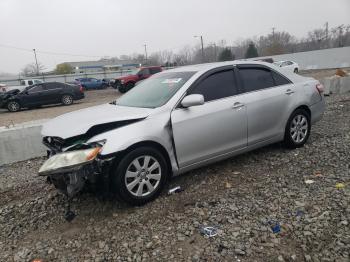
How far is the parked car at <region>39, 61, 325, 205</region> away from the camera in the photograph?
3508mm

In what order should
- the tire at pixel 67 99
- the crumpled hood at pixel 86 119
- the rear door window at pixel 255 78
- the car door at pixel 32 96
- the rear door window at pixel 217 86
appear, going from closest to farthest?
the crumpled hood at pixel 86 119, the rear door window at pixel 217 86, the rear door window at pixel 255 78, the car door at pixel 32 96, the tire at pixel 67 99

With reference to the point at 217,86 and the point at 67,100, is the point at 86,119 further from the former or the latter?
the point at 67,100

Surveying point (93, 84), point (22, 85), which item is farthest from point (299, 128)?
point (93, 84)

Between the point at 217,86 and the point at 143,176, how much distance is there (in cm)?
174

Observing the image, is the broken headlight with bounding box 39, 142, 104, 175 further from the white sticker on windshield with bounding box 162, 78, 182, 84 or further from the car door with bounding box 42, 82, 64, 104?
the car door with bounding box 42, 82, 64, 104

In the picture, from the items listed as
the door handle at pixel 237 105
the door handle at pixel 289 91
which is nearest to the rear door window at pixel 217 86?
the door handle at pixel 237 105

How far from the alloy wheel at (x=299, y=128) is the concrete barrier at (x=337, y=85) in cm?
809

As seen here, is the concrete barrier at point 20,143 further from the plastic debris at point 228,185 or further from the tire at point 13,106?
the tire at point 13,106

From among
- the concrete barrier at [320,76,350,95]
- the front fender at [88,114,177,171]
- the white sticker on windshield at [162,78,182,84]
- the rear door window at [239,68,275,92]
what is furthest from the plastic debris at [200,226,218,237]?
the concrete barrier at [320,76,350,95]

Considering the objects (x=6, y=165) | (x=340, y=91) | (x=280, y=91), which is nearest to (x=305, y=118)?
(x=280, y=91)

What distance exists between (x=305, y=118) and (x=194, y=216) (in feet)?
10.4

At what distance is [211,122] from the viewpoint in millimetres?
4234

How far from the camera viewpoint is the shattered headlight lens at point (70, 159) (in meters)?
3.33

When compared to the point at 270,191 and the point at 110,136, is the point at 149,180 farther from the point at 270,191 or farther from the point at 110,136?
the point at 270,191
